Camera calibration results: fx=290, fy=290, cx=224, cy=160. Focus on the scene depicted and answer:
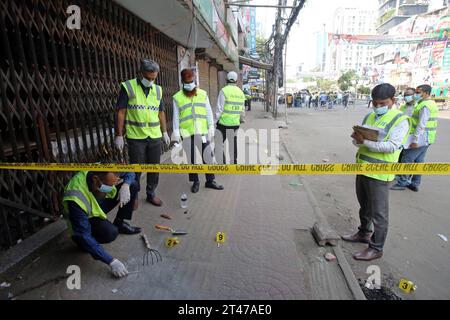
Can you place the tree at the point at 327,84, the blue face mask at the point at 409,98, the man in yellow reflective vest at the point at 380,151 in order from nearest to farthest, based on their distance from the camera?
the man in yellow reflective vest at the point at 380,151 < the blue face mask at the point at 409,98 < the tree at the point at 327,84

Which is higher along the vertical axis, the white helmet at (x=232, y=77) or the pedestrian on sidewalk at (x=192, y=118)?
the white helmet at (x=232, y=77)

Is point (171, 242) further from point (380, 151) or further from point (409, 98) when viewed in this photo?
point (409, 98)

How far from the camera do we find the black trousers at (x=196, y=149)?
14.4 feet

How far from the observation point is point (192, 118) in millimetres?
4207

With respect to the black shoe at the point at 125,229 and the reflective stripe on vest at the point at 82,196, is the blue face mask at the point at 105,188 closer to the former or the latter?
the reflective stripe on vest at the point at 82,196

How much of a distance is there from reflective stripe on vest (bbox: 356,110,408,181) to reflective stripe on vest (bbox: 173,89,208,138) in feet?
7.46

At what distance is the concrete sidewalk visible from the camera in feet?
7.50

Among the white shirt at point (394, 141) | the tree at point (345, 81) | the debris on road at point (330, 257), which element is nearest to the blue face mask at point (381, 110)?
the white shirt at point (394, 141)

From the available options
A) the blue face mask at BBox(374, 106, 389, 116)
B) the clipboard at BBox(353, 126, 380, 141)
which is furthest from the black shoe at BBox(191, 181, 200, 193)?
the blue face mask at BBox(374, 106, 389, 116)

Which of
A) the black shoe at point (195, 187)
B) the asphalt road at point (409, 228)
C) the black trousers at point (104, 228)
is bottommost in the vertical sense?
the asphalt road at point (409, 228)

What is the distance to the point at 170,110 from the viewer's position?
7.28m

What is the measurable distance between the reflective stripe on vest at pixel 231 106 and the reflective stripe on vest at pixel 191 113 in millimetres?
646

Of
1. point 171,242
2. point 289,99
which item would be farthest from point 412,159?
point 289,99

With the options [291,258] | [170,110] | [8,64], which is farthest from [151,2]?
[291,258]
